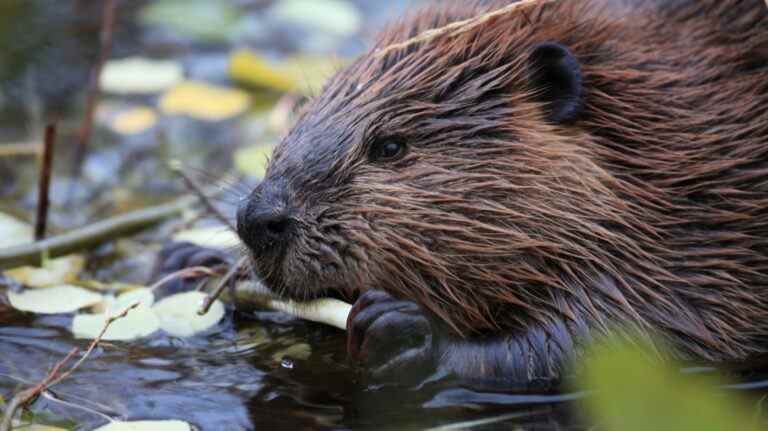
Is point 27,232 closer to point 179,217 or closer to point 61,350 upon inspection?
point 179,217

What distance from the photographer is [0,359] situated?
110 inches

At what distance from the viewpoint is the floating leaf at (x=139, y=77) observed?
5582 mm

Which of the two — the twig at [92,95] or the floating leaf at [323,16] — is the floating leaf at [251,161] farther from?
the floating leaf at [323,16]

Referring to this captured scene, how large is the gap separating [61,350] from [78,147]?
2243 mm

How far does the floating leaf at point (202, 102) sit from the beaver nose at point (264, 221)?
283cm

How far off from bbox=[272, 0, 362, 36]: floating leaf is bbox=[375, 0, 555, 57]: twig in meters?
3.62

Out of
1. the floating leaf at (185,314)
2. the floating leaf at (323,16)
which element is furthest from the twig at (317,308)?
the floating leaf at (323,16)

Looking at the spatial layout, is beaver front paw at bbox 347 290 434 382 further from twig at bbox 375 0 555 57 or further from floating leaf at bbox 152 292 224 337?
twig at bbox 375 0 555 57

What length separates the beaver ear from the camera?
8.84ft

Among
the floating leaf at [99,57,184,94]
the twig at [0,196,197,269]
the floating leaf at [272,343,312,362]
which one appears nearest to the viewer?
the floating leaf at [272,343,312,362]

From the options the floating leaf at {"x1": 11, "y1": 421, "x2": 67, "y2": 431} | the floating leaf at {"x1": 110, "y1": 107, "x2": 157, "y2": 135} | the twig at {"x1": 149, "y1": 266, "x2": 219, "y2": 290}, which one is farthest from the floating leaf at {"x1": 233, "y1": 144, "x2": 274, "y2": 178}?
the floating leaf at {"x1": 11, "y1": 421, "x2": 67, "y2": 431}

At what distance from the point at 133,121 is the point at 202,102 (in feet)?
1.20

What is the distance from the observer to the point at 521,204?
264 cm

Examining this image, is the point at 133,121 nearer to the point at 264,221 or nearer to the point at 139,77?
the point at 139,77
